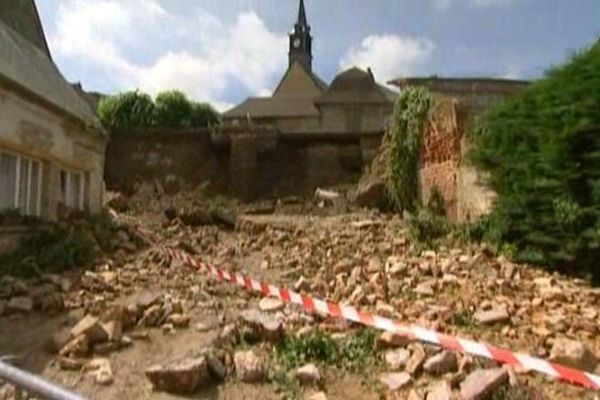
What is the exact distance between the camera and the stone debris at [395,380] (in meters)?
4.53

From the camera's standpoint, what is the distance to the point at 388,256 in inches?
344

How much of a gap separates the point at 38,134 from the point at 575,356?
8068 millimetres

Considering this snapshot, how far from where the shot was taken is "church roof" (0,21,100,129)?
8.62 meters

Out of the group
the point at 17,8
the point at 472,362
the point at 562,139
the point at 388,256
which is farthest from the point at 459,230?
the point at 17,8

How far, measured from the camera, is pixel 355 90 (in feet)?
125

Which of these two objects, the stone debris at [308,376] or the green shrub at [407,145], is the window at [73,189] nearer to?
the green shrub at [407,145]

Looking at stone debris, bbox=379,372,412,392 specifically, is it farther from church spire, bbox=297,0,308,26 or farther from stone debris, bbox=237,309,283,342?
church spire, bbox=297,0,308,26

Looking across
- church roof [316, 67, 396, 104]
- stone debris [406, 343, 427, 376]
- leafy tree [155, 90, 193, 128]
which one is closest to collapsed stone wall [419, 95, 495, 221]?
stone debris [406, 343, 427, 376]

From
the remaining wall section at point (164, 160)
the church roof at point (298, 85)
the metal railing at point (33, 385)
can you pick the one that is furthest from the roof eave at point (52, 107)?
the church roof at point (298, 85)

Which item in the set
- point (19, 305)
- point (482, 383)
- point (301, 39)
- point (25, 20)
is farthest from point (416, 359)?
point (301, 39)

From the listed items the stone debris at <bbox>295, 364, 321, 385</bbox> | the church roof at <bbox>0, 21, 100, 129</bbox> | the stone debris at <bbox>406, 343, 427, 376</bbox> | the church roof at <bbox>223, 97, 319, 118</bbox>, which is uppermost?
the church roof at <bbox>223, 97, 319, 118</bbox>

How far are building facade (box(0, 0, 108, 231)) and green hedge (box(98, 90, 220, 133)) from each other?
1638cm

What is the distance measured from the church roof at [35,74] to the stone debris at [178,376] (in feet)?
17.0

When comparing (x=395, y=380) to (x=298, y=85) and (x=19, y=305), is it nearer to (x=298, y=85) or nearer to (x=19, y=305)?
(x=19, y=305)
